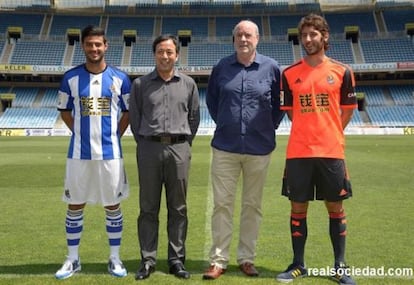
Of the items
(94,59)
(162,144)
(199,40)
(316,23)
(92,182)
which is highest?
(199,40)

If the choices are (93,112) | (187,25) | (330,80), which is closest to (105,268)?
(93,112)

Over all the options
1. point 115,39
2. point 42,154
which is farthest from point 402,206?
point 115,39

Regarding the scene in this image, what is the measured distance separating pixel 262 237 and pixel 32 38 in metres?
40.3

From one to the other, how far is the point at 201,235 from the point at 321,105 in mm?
2454

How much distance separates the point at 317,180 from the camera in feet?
13.0

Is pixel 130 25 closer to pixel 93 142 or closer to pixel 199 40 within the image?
pixel 199 40

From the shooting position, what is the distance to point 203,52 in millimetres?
40531

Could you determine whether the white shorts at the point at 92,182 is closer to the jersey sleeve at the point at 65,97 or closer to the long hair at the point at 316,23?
the jersey sleeve at the point at 65,97

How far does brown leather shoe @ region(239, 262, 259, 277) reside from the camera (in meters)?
4.04

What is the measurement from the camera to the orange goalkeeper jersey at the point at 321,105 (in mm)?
3875

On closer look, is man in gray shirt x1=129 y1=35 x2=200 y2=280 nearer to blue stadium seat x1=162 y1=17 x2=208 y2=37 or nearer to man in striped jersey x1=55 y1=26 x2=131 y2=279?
man in striped jersey x1=55 y1=26 x2=131 y2=279

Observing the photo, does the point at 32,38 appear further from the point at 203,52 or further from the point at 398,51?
the point at 398,51

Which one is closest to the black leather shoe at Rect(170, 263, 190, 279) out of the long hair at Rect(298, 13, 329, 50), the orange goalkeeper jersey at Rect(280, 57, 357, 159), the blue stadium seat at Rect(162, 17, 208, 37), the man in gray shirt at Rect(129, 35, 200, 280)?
the man in gray shirt at Rect(129, 35, 200, 280)

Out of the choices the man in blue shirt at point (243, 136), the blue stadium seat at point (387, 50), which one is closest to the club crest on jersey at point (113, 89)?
the man in blue shirt at point (243, 136)
